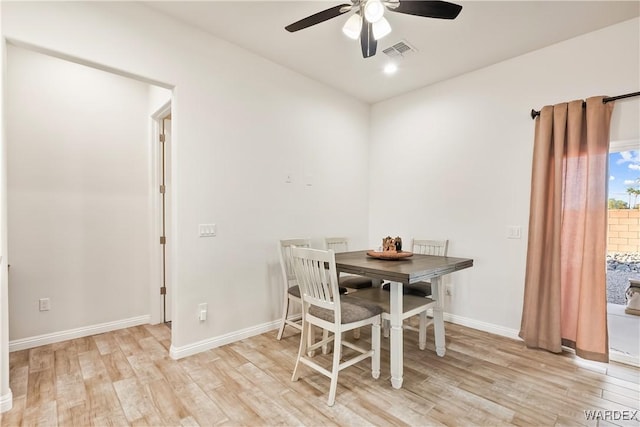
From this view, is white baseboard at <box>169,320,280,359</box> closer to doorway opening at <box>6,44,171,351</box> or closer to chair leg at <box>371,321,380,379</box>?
doorway opening at <box>6,44,171,351</box>

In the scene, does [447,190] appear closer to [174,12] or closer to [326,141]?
[326,141]

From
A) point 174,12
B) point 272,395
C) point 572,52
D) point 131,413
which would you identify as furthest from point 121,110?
point 572,52

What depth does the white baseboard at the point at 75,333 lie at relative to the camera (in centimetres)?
274

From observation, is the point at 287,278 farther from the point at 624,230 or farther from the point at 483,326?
the point at 624,230

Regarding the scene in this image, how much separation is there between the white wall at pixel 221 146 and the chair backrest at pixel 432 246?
1.09 metres

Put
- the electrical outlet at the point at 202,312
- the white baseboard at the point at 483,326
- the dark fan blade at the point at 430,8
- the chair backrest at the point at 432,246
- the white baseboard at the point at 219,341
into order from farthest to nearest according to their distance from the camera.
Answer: the chair backrest at the point at 432,246 → the white baseboard at the point at 483,326 → the electrical outlet at the point at 202,312 → the white baseboard at the point at 219,341 → the dark fan blade at the point at 430,8

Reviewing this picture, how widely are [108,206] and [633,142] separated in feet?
15.8

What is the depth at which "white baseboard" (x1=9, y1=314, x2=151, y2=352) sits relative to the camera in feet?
8.98

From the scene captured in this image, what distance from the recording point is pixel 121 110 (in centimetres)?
334

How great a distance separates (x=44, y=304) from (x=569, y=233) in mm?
4740

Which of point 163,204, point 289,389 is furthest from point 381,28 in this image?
point 163,204

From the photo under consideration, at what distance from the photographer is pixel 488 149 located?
329 cm

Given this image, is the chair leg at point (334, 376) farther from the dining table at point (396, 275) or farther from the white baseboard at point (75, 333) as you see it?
the white baseboard at point (75, 333)

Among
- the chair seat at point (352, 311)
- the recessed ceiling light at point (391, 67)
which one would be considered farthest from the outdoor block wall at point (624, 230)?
the recessed ceiling light at point (391, 67)
